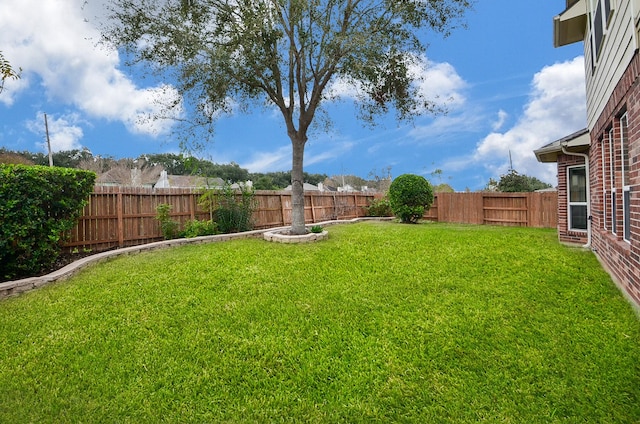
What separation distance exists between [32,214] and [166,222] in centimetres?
326

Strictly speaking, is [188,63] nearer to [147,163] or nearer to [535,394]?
[535,394]

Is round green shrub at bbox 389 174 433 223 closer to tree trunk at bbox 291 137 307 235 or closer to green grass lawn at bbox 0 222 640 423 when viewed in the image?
tree trunk at bbox 291 137 307 235

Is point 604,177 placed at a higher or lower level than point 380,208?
higher

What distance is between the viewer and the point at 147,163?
130 ft

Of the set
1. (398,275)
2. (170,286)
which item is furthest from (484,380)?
(170,286)

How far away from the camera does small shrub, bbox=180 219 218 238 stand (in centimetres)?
885

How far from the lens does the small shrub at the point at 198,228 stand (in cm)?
885

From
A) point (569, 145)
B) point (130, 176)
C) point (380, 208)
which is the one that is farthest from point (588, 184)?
point (130, 176)

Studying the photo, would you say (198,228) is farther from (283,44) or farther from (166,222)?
(283,44)

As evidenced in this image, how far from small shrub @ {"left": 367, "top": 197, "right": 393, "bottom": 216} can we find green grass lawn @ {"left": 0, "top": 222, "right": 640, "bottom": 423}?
1055 centimetres

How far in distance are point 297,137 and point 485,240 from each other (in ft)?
→ 17.8

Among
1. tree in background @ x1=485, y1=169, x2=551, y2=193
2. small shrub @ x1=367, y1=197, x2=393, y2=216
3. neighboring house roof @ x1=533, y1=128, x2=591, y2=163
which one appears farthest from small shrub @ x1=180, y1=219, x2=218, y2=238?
tree in background @ x1=485, y1=169, x2=551, y2=193

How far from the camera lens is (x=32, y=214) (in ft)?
18.4

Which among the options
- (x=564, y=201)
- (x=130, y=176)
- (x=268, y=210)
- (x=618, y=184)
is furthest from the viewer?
(x=130, y=176)
